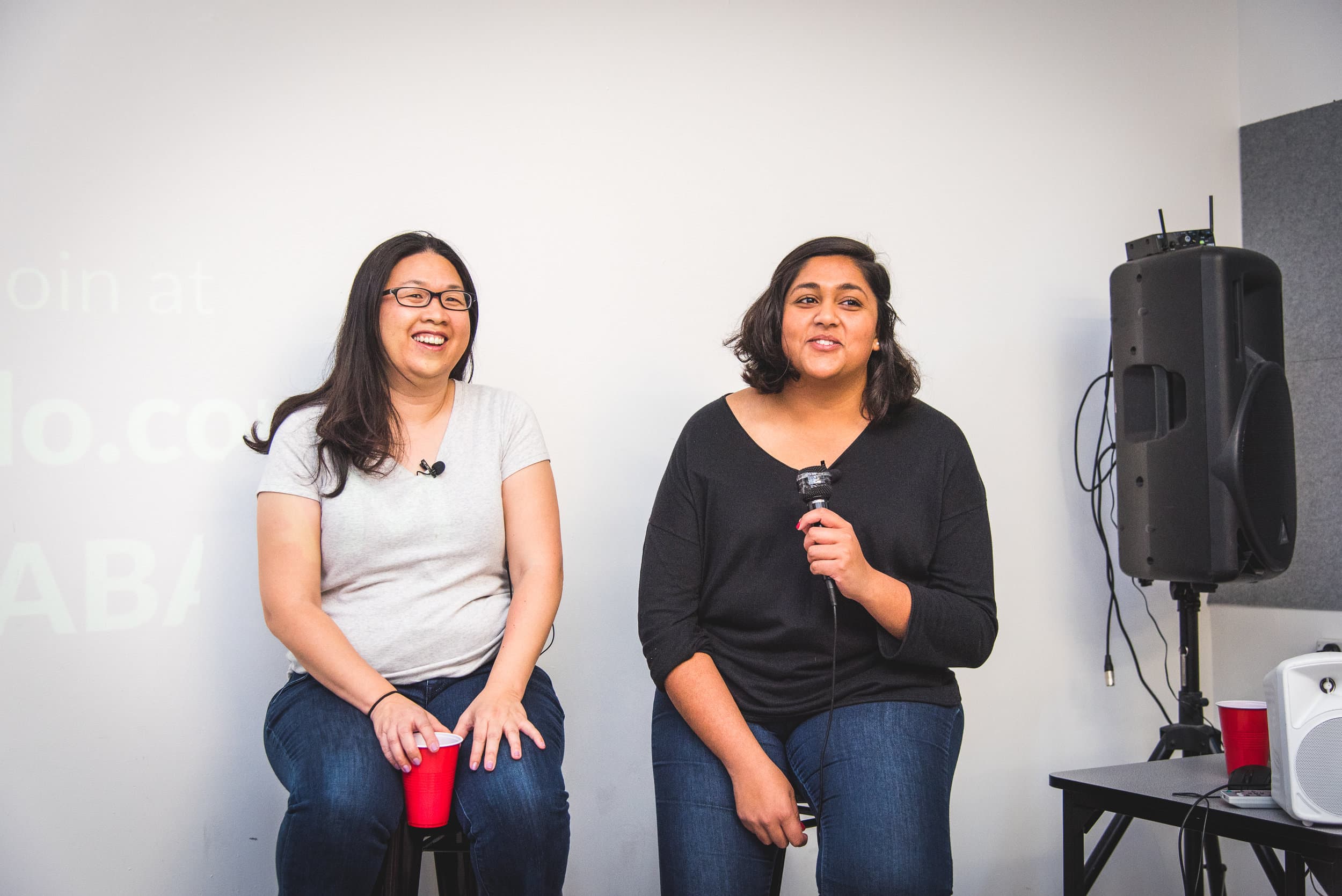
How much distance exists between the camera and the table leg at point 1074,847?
1796 millimetres

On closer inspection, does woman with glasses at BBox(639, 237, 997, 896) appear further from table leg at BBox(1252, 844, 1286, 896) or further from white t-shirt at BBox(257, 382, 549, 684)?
table leg at BBox(1252, 844, 1286, 896)

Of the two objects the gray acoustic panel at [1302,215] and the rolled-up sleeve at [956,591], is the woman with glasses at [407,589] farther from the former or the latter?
the gray acoustic panel at [1302,215]

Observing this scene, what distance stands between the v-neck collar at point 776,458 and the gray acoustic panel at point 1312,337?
5.47ft

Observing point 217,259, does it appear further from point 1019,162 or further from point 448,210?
point 1019,162

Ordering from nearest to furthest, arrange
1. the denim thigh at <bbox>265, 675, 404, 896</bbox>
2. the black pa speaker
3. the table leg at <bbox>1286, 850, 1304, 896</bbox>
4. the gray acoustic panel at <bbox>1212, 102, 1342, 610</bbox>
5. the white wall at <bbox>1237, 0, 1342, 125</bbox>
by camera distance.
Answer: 1. the denim thigh at <bbox>265, 675, 404, 896</bbox>
2. the table leg at <bbox>1286, 850, 1304, 896</bbox>
3. the black pa speaker
4. the gray acoustic panel at <bbox>1212, 102, 1342, 610</bbox>
5. the white wall at <bbox>1237, 0, 1342, 125</bbox>

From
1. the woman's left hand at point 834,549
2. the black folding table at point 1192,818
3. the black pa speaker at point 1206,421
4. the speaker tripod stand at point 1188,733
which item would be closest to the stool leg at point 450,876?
the woman's left hand at point 834,549

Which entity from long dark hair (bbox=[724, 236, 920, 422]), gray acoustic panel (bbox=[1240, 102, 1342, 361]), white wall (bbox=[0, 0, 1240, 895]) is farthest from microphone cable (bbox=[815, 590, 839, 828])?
gray acoustic panel (bbox=[1240, 102, 1342, 361])

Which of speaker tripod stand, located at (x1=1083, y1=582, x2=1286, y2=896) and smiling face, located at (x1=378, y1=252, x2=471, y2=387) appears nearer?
smiling face, located at (x1=378, y1=252, x2=471, y2=387)

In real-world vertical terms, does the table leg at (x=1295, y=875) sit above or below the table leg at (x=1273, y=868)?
above

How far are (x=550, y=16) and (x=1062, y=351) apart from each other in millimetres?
1616

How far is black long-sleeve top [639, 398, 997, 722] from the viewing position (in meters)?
1.57

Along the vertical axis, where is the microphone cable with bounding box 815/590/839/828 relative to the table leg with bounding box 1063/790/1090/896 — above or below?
above

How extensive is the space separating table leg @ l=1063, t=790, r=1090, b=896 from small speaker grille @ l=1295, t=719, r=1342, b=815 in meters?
0.39

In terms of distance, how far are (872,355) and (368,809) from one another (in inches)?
42.7
